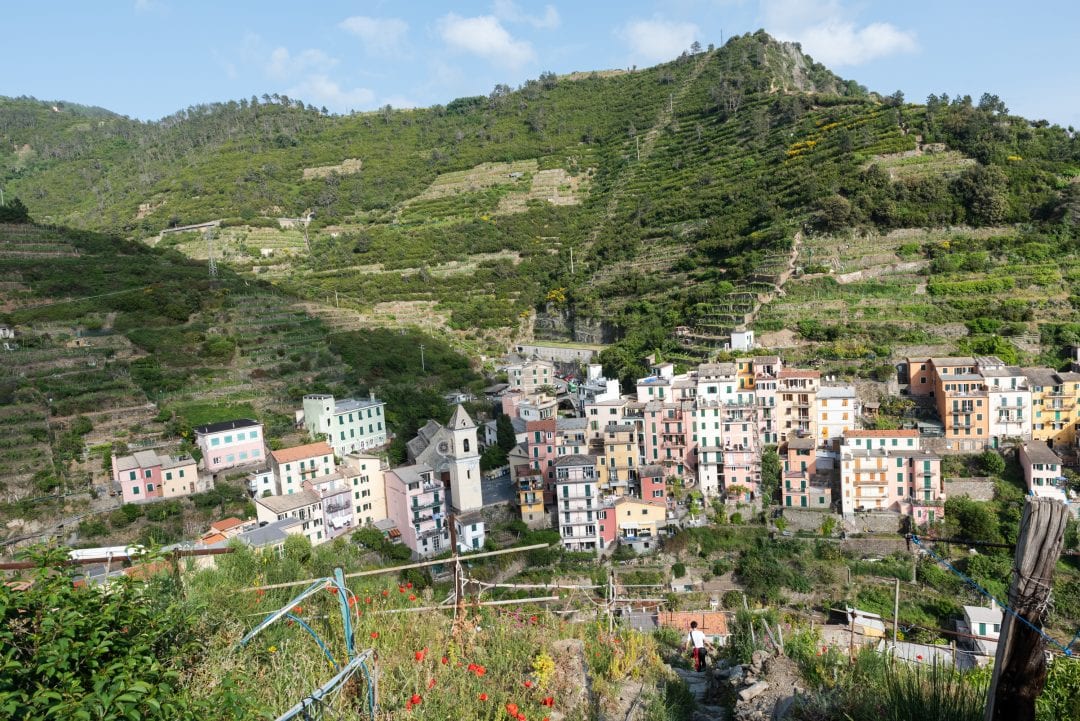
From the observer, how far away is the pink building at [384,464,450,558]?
20047 millimetres

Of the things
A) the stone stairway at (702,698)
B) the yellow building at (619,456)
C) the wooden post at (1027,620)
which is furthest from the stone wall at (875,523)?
the wooden post at (1027,620)

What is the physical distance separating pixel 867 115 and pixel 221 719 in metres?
44.5

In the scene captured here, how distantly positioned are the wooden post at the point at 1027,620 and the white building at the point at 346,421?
22.1 meters

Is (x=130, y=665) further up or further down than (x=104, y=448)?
further up

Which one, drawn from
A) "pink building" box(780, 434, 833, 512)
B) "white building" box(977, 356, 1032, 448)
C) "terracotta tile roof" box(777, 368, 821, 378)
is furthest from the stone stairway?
"white building" box(977, 356, 1032, 448)

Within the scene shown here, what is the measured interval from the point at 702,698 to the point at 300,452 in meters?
17.7

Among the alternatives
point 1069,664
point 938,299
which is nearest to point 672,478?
point 938,299

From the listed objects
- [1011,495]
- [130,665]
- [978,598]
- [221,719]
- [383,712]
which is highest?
[130,665]

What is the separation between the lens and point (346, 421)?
23.6 m

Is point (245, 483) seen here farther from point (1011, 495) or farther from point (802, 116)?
point (802, 116)

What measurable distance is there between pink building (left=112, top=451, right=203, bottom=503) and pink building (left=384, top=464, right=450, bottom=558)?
5.65 metres

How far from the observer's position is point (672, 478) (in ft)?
73.1

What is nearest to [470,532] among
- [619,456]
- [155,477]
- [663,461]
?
[619,456]

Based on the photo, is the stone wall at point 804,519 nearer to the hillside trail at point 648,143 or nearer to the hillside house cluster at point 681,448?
the hillside house cluster at point 681,448
